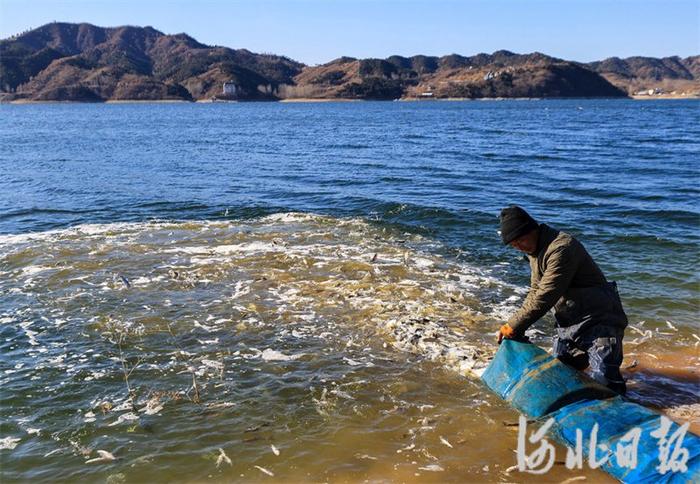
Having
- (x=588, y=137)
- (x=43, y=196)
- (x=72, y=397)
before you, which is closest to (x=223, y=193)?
(x=43, y=196)

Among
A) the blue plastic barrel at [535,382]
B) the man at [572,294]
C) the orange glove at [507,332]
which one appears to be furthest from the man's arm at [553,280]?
the blue plastic barrel at [535,382]

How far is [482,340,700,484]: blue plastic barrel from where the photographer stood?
5309mm

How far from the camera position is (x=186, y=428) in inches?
265

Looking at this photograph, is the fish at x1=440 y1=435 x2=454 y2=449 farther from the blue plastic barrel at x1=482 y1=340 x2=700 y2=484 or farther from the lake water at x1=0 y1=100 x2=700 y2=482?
the blue plastic barrel at x1=482 y1=340 x2=700 y2=484

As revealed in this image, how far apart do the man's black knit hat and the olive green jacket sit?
27 cm

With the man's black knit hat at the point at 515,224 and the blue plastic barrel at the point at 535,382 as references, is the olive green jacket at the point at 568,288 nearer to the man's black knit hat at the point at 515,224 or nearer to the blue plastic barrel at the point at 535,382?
the man's black knit hat at the point at 515,224

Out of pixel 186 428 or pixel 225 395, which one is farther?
pixel 225 395

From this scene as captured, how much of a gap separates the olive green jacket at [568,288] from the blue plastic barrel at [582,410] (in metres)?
0.51

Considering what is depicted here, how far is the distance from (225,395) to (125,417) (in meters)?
1.28

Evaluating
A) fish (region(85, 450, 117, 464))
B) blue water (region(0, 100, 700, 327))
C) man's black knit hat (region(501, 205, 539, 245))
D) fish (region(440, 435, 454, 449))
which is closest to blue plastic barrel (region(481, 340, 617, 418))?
fish (region(440, 435, 454, 449))

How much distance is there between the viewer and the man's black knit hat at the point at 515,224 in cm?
642

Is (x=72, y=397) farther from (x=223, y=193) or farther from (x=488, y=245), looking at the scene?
(x=223, y=193)

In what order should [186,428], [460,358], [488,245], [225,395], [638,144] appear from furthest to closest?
[638,144], [488,245], [460,358], [225,395], [186,428]

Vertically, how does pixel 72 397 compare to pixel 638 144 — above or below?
below
